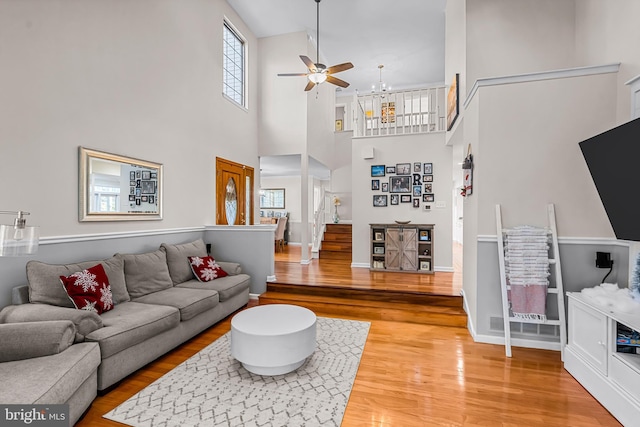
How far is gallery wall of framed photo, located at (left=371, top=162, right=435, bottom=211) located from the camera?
19.2 feet

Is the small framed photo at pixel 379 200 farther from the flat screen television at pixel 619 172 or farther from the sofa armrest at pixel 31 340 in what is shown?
the sofa armrest at pixel 31 340

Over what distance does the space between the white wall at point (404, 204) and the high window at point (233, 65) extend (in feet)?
8.49

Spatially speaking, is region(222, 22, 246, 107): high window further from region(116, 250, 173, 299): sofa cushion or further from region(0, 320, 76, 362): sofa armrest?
region(0, 320, 76, 362): sofa armrest

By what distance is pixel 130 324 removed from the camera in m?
2.48

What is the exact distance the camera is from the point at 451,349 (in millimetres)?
3109

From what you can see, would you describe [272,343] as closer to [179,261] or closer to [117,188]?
[179,261]

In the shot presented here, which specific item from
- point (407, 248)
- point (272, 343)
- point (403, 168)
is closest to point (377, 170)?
point (403, 168)

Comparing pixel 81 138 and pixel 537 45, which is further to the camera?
pixel 537 45

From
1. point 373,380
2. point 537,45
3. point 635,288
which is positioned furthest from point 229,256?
point 537,45

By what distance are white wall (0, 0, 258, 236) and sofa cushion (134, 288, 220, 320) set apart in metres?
0.94

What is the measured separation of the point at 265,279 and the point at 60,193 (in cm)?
275

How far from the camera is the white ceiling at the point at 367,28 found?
5.57m

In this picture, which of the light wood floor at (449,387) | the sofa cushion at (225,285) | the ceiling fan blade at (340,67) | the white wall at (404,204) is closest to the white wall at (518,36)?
the ceiling fan blade at (340,67)

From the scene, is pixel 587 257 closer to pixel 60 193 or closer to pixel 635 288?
pixel 635 288
